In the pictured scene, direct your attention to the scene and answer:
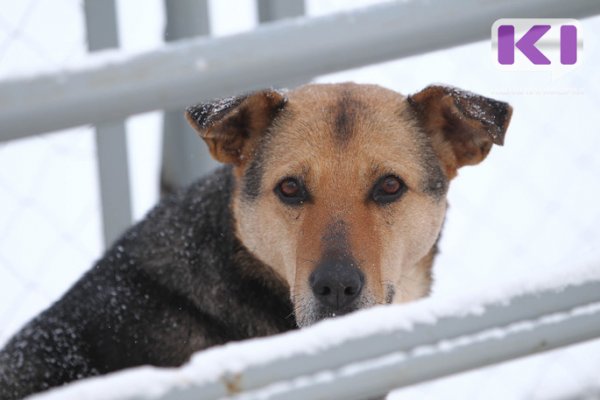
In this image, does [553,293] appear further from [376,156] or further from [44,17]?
[44,17]

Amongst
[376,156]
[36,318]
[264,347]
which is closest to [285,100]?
[376,156]

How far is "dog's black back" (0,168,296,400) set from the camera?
8.99 feet

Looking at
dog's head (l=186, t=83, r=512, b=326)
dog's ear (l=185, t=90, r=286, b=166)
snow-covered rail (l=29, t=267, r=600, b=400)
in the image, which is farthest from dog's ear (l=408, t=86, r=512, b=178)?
snow-covered rail (l=29, t=267, r=600, b=400)

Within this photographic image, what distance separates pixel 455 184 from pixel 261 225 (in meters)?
1.88

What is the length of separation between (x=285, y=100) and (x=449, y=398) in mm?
1805

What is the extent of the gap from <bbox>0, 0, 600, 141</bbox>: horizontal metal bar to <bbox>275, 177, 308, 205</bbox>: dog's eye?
55.2 inches

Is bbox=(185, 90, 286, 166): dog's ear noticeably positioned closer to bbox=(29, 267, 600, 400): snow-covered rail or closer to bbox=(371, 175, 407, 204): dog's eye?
bbox=(371, 175, 407, 204): dog's eye

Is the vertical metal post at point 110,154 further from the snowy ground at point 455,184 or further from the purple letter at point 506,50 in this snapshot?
the purple letter at point 506,50

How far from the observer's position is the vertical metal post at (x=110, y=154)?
3.66 m

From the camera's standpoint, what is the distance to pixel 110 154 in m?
3.82

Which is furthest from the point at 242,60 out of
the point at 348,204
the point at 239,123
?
the point at 239,123

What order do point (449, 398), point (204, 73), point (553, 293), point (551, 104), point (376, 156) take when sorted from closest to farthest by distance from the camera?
point (204, 73) → point (553, 293) → point (376, 156) → point (449, 398) → point (551, 104)

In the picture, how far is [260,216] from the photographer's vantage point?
A: 282 cm

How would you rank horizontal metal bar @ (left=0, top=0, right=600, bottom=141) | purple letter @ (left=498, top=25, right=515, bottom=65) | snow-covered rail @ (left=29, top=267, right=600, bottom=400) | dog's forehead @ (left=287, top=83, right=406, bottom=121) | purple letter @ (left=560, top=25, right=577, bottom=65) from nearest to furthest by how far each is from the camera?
1. horizontal metal bar @ (left=0, top=0, right=600, bottom=141)
2. snow-covered rail @ (left=29, top=267, right=600, bottom=400)
3. purple letter @ (left=498, top=25, right=515, bottom=65)
4. purple letter @ (left=560, top=25, right=577, bottom=65)
5. dog's forehead @ (left=287, top=83, right=406, bottom=121)
